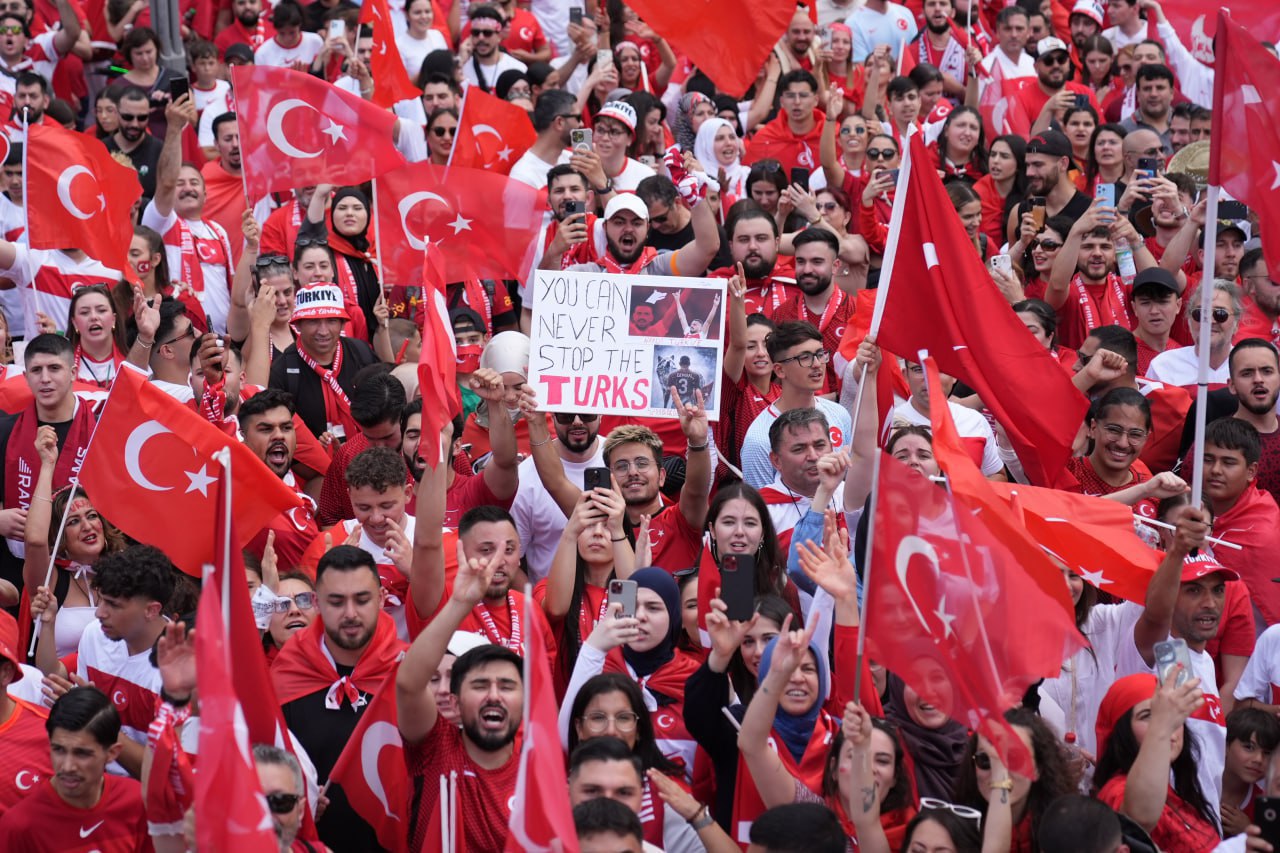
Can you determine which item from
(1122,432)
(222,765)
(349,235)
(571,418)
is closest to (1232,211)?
(1122,432)

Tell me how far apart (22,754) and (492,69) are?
8.29 metres

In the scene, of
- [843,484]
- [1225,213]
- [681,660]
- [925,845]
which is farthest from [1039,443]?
[1225,213]

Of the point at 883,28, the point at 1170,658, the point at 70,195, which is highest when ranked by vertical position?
the point at 883,28

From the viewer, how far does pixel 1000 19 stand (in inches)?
→ 547

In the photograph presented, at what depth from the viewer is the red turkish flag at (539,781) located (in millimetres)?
4676

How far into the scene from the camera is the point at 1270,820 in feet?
17.3

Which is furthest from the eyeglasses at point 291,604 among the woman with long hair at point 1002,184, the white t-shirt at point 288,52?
the white t-shirt at point 288,52

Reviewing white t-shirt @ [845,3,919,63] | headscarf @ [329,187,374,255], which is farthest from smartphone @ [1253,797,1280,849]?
white t-shirt @ [845,3,919,63]

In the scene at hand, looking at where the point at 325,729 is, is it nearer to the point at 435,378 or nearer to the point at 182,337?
the point at 435,378

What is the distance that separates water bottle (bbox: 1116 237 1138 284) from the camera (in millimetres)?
10141

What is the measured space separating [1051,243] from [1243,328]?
1149 millimetres

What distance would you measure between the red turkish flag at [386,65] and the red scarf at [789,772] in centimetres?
726

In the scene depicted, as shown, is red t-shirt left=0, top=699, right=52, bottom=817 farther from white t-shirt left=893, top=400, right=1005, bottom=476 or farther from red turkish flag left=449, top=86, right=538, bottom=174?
red turkish flag left=449, top=86, right=538, bottom=174

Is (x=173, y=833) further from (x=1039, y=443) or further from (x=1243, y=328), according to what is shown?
(x=1243, y=328)
